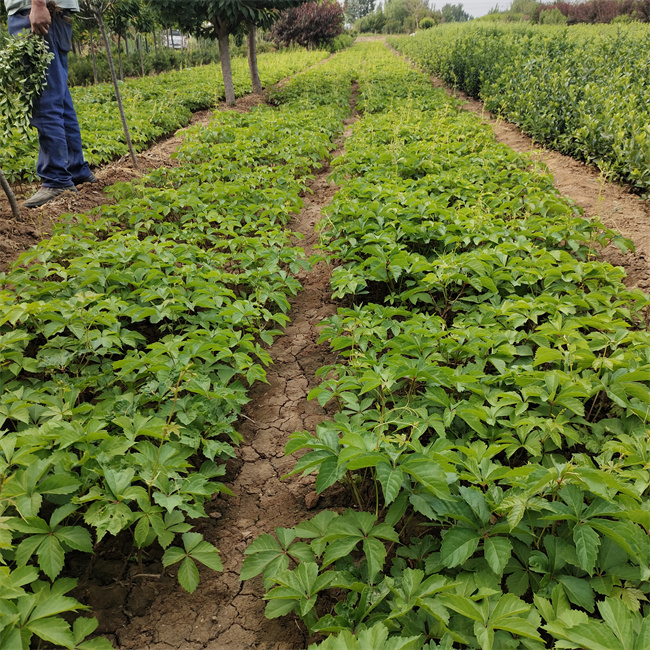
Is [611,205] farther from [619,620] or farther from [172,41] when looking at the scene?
[172,41]

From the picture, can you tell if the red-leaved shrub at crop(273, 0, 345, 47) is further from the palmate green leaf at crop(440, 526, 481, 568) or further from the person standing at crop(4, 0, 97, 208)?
the palmate green leaf at crop(440, 526, 481, 568)

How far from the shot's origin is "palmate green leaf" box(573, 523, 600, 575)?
145cm

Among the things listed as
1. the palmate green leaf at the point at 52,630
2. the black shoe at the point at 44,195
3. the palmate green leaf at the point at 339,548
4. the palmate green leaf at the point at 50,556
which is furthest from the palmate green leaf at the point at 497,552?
the black shoe at the point at 44,195

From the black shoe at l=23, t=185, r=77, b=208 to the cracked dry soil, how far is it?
3645 mm

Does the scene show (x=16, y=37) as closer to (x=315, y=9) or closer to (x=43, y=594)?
(x=43, y=594)

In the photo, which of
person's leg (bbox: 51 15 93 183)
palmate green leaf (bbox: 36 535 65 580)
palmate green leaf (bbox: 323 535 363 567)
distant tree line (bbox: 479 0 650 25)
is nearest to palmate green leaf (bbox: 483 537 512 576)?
palmate green leaf (bbox: 323 535 363 567)

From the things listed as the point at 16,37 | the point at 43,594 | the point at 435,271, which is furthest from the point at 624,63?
the point at 43,594

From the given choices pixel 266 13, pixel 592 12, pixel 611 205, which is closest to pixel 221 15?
pixel 266 13

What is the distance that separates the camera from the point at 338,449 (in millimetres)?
1893

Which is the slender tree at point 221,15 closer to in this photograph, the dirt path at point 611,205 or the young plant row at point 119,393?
the dirt path at point 611,205

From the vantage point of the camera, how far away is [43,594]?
1.54 metres

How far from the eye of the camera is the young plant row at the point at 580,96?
17.7 feet

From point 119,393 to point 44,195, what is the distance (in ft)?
12.4

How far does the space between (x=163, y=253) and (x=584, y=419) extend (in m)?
3.14
